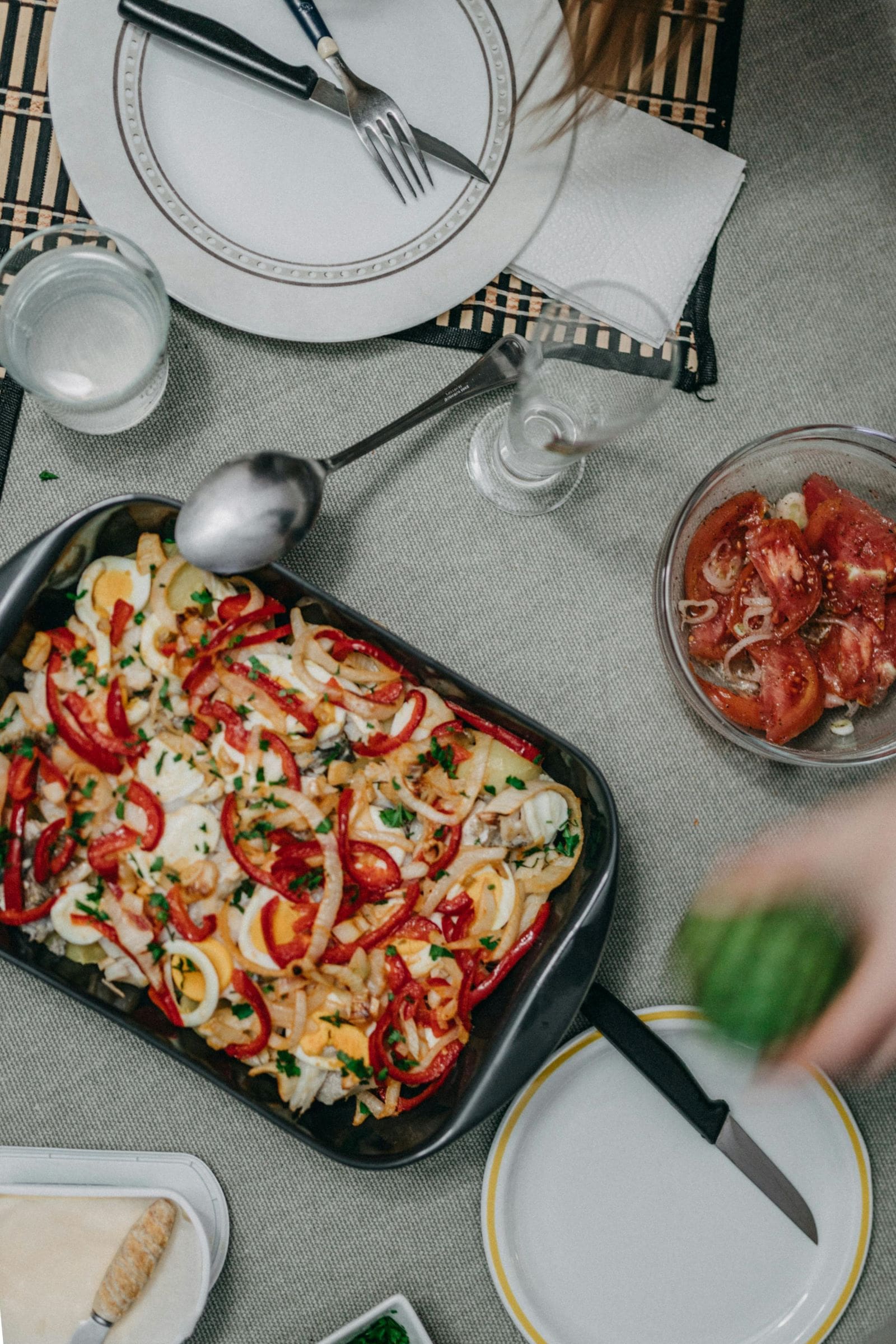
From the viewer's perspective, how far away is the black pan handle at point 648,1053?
1340 millimetres

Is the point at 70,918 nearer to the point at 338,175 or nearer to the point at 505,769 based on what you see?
the point at 505,769

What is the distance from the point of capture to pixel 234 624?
4.20 ft

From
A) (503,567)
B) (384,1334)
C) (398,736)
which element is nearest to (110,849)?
(398,736)

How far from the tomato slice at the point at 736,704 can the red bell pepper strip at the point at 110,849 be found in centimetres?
77

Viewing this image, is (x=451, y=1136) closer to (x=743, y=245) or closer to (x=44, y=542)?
(x=44, y=542)

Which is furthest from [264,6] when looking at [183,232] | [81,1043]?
[81,1043]

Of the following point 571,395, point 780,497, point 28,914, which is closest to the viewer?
point 28,914

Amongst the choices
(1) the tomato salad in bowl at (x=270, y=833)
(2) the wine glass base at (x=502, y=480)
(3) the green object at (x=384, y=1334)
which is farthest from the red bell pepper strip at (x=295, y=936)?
(2) the wine glass base at (x=502, y=480)

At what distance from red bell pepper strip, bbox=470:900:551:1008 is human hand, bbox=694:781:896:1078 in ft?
0.94

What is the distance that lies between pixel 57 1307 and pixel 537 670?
3.48 ft

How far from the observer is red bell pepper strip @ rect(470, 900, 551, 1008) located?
129cm

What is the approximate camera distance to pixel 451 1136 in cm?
117

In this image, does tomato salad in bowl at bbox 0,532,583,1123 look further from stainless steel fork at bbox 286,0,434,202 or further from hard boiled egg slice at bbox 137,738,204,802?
stainless steel fork at bbox 286,0,434,202

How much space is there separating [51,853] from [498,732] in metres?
0.59
